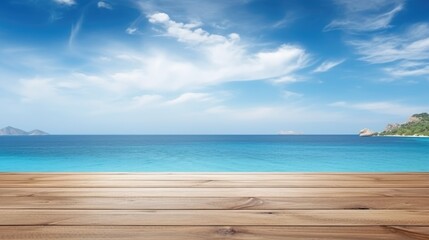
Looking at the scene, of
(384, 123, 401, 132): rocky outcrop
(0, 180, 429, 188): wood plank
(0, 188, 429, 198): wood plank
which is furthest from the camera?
(384, 123, 401, 132): rocky outcrop

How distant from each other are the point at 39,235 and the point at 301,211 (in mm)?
810

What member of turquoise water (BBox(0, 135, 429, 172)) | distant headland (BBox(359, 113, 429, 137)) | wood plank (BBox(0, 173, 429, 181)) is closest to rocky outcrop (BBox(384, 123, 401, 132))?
distant headland (BBox(359, 113, 429, 137))

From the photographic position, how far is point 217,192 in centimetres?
144

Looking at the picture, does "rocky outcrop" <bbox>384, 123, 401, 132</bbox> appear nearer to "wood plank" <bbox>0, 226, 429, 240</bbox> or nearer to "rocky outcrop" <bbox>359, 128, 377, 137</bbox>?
"rocky outcrop" <bbox>359, 128, 377, 137</bbox>

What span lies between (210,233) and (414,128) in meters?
76.1

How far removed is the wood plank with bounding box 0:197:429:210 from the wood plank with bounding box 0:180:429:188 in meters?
0.29

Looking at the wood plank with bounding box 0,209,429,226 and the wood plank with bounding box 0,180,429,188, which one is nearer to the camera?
the wood plank with bounding box 0,209,429,226

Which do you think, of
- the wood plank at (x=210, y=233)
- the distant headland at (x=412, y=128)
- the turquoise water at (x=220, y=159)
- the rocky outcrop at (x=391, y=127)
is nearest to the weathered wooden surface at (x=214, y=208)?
the wood plank at (x=210, y=233)

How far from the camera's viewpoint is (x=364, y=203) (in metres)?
1.21

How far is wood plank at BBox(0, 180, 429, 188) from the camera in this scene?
5.22ft

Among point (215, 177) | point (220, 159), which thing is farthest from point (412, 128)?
point (215, 177)

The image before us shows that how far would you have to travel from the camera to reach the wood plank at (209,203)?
1146mm

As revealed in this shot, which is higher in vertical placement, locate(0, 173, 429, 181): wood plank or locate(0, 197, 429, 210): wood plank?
locate(0, 173, 429, 181): wood plank

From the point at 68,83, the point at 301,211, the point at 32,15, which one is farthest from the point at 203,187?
the point at 68,83
